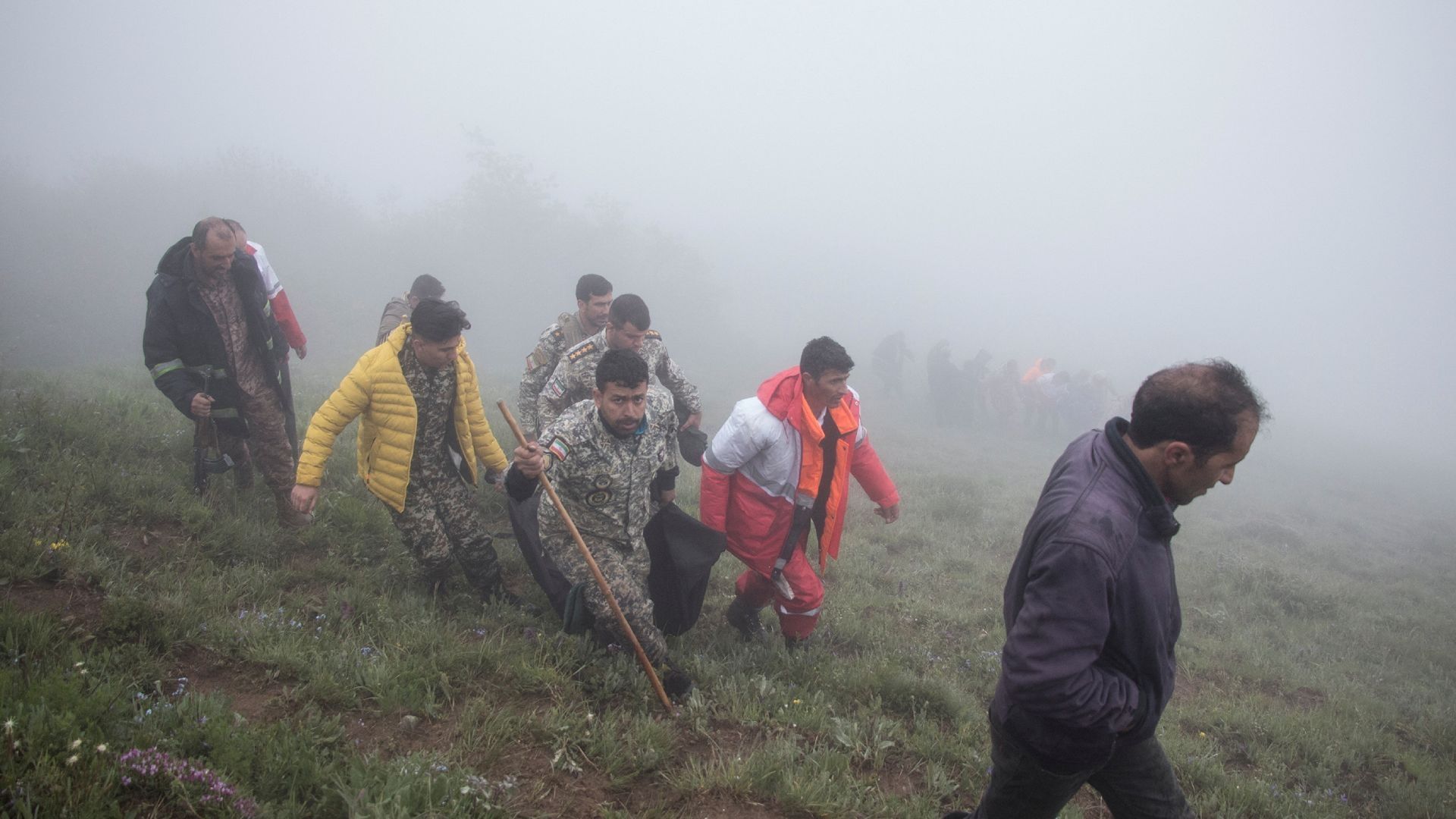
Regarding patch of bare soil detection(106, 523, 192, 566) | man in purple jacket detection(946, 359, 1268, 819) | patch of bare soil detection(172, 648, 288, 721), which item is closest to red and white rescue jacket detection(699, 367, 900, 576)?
man in purple jacket detection(946, 359, 1268, 819)

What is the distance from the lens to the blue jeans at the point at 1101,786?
7.23 ft

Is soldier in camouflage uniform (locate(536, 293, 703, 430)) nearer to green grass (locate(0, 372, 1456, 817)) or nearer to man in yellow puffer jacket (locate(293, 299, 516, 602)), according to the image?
man in yellow puffer jacket (locate(293, 299, 516, 602))

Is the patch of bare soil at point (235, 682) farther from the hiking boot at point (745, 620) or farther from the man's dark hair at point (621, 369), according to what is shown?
the hiking boot at point (745, 620)

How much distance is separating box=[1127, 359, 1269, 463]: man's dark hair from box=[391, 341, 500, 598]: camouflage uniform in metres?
3.79

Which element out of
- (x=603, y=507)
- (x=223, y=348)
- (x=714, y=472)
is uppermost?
(x=223, y=348)

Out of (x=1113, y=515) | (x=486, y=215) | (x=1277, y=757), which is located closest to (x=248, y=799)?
(x=1113, y=515)

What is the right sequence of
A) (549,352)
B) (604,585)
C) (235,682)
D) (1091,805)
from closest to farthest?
(235,682)
(604,585)
(1091,805)
(549,352)

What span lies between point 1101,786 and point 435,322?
390 centimetres

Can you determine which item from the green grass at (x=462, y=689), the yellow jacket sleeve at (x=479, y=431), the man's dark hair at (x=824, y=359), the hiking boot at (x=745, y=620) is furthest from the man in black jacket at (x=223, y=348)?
the man's dark hair at (x=824, y=359)

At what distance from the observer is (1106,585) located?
1.94 metres

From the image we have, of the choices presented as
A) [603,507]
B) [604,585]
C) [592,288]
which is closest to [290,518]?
[603,507]

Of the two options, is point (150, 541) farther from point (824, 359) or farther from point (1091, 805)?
point (1091, 805)

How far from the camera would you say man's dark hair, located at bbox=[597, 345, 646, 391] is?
3600mm

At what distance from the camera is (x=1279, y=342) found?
59.3 meters
